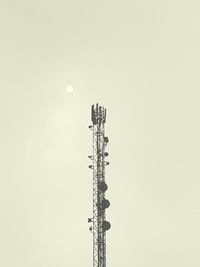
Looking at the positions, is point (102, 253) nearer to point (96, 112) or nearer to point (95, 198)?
point (95, 198)

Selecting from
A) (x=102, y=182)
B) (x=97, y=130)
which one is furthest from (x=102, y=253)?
(x=97, y=130)

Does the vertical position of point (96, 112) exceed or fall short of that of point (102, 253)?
it exceeds it

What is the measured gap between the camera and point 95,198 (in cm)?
6097

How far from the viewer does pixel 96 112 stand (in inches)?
2409

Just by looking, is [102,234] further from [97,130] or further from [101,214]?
[97,130]

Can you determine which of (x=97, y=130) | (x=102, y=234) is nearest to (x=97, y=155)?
(x=97, y=130)

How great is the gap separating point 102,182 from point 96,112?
19.6ft

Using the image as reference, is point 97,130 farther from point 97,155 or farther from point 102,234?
point 102,234

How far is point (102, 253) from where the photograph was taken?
5962 cm

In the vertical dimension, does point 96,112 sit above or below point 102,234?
above

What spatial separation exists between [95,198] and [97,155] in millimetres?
3654

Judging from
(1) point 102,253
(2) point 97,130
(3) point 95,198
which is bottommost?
(1) point 102,253

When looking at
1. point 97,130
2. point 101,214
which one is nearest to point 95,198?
point 101,214

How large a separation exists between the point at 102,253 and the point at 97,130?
1037 centimetres
